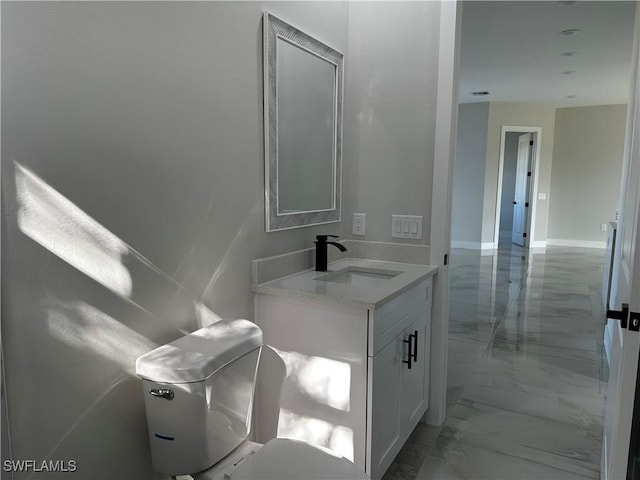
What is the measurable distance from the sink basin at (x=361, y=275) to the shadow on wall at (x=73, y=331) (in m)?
0.96

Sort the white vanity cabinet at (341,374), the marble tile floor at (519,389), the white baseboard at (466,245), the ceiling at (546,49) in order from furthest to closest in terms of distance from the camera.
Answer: the white baseboard at (466,245) → the ceiling at (546,49) → the marble tile floor at (519,389) → the white vanity cabinet at (341,374)

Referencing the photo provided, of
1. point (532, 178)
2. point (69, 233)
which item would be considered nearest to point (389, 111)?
point (69, 233)

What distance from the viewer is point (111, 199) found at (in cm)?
133

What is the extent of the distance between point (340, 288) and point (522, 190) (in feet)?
28.4

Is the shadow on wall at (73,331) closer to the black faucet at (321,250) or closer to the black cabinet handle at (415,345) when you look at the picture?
the black faucet at (321,250)

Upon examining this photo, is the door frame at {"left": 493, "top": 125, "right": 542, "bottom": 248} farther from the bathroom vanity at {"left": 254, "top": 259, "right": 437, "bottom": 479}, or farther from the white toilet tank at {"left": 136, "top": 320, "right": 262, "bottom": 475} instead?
the white toilet tank at {"left": 136, "top": 320, "right": 262, "bottom": 475}

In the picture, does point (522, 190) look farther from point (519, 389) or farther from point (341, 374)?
point (341, 374)

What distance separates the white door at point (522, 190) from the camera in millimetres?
9156

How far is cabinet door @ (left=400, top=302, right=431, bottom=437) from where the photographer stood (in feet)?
6.80

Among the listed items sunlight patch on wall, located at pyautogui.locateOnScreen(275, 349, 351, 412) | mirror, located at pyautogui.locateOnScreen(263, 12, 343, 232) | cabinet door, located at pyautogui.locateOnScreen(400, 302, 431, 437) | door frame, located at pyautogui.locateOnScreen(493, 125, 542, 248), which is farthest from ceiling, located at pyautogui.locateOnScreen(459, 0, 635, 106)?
sunlight patch on wall, located at pyautogui.locateOnScreen(275, 349, 351, 412)

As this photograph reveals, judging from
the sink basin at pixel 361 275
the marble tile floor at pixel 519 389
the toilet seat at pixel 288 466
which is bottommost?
the marble tile floor at pixel 519 389

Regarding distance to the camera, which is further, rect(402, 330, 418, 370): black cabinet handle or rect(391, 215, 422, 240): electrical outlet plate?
rect(391, 215, 422, 240): electrical outlet plate

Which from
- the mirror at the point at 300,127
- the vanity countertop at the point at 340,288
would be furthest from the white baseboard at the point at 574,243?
the mirror at the point at 300,127

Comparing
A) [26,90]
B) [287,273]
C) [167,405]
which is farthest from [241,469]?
[26,90]
